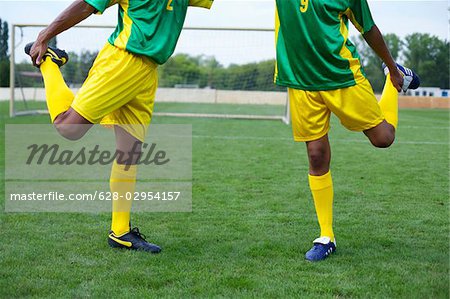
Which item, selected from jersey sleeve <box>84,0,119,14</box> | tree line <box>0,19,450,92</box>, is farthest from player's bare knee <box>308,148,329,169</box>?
tree line <box>0,19,450,92</box>

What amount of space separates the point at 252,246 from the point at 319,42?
1.43m

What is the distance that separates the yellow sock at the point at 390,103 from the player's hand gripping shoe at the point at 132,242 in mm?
1836

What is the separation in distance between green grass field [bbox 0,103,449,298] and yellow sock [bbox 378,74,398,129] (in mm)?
873

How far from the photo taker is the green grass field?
307cm

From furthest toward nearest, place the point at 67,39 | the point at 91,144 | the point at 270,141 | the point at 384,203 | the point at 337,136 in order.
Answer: the point at 67,39 → the point at 337,136 → the point at 270,141 → the point at 91,144 → the point at 384,203

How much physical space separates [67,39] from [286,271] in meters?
16.6

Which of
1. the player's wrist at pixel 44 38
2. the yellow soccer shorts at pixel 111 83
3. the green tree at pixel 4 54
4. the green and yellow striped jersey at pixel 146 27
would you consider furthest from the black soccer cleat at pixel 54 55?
Result: the green tree at pixel 4 54

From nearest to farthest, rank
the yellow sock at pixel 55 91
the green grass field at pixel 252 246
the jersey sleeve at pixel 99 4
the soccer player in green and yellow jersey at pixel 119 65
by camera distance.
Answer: the green grass field at pixel 252 246 → the jersey sleeve at pixel 99 4 → the soccer player in green and yellow jersey at pixel 119 65 → the yellow sock at pixel 55 91

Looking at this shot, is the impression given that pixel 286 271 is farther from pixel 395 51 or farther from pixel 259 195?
pixel 395 51

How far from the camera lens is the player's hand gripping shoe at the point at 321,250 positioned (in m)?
3.62


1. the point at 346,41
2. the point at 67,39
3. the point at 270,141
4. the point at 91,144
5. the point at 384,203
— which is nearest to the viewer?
the point at 346,41

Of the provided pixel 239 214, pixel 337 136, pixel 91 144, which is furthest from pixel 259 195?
pixel 337 136

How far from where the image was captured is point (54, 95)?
374 cm

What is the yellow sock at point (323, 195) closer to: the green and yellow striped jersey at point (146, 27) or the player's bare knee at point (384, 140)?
the player's bare knee at point (384, 140)
